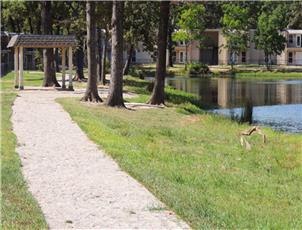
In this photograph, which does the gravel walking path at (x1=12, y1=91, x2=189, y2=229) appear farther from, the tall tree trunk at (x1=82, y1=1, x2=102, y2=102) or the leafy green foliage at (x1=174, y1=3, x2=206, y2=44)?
the leafy green foliage at (x1=174, y1=3, x2=206, y2=44)

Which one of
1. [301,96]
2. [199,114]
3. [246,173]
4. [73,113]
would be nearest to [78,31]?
[301,96]

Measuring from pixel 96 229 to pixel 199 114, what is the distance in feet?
65.5

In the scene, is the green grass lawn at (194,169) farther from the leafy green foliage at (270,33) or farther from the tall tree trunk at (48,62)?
the leafy green foliage at (270,33)

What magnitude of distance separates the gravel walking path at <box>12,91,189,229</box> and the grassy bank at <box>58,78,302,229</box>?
32cm

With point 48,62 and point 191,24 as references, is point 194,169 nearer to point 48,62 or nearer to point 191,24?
point 48,62

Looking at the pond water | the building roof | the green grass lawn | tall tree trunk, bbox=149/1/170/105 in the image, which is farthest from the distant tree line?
the pond water

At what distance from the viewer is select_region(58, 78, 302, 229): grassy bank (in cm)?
917

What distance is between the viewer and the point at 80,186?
10.0 metres

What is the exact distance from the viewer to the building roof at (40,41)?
31.7 meters

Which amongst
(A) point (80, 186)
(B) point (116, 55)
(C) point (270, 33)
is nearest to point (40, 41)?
(B) point (116, 55)

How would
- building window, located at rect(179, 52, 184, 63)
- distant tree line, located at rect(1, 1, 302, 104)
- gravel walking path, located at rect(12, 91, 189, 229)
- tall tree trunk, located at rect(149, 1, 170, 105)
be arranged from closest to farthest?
gravel walking path, located at rect(12, 91, 189, 229) → distant tree line, located at rect(1, 1, 302, 104) → tall tree trunk, located at rect(149, 1, 170, 105) → building window, located at rect(179, 52, 184, 63)

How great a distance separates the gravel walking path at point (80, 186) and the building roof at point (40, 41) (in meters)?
15.8

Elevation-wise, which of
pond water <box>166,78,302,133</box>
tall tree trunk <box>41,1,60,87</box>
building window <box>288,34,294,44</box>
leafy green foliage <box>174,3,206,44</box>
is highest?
leafy green foliage <box>174,3,206,44</box>

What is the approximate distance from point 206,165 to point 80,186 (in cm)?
428
